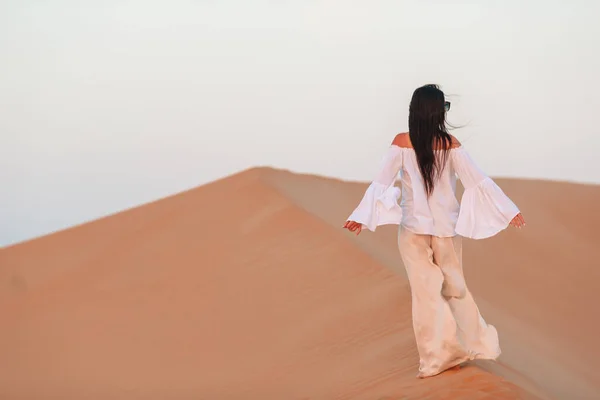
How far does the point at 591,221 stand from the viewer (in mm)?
21859

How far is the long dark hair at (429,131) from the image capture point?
8625 millimetres

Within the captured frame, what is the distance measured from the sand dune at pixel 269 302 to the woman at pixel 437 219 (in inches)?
12.2

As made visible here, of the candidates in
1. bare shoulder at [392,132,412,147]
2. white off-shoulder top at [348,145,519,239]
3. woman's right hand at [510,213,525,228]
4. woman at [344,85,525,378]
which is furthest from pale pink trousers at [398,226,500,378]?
bare shoulder at [392,132,412,147]

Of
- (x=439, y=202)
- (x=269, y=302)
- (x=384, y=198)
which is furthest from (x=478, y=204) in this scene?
(x=269, y=302)

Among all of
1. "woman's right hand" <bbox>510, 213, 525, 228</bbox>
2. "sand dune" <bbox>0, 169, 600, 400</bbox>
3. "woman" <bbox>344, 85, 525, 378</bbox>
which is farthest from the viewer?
"sand dune" <bbox>0, 169, 600, 400</bbox>

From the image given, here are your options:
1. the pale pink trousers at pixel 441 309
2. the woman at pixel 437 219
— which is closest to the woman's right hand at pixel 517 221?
the woman at pixel 437 219

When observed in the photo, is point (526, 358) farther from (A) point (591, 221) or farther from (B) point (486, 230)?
(A) point (591, 221)

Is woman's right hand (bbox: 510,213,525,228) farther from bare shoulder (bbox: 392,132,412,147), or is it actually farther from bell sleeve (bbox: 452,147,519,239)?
bare shoulder (bbox: 392,132,412,147)

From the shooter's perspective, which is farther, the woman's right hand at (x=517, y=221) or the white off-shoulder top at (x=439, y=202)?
the woman's right hand at (x=517, y=221)

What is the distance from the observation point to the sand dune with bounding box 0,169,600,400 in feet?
40.4

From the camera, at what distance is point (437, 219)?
348 inches

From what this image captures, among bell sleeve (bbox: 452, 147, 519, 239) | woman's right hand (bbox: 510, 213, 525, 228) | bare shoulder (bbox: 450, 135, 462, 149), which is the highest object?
bare shoulder (bbox: 450, 135, 462, 149)

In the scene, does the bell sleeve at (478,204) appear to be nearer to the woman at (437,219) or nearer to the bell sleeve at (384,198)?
the woman at (437,219)

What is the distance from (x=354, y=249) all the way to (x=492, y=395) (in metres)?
8.10
